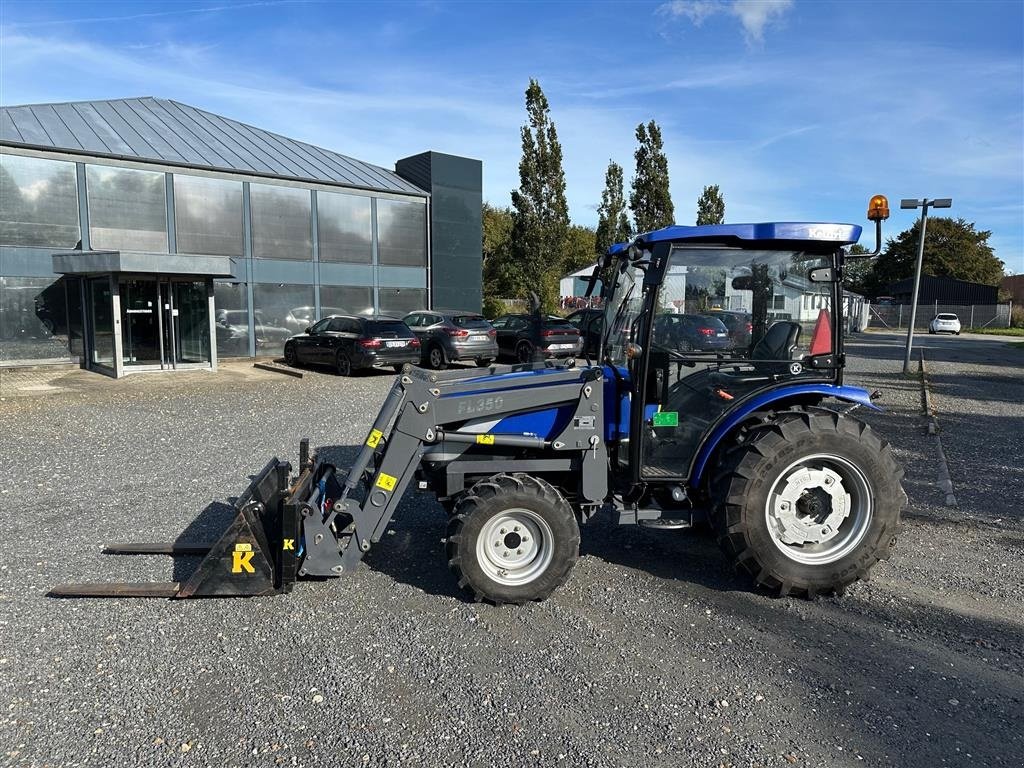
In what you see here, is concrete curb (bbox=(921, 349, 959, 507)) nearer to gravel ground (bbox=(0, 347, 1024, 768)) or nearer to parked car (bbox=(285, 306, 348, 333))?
gravel ground (bbox=(0, 347, 1024, 768))

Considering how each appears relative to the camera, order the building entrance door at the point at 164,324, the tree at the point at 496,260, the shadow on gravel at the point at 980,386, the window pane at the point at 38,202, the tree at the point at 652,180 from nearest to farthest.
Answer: the shadow on gravel at the point at 980,386, the window pane at the point at 38,202, the building entrance door at the point at 164,324, the tree at the point at 652,180, the tree at the point at 496,260

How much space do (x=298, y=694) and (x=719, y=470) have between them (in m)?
2.69

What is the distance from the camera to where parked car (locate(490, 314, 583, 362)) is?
17609mm

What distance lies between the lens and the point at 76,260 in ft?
53.4

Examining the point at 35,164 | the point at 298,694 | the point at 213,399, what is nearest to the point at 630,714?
the point at 298,694

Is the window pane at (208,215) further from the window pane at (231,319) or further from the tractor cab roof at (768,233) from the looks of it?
the tractor cab roof at (768,233)

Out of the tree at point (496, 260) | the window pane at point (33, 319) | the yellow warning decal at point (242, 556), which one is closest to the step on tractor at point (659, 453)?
the yellow warning decal at point (242, 556)

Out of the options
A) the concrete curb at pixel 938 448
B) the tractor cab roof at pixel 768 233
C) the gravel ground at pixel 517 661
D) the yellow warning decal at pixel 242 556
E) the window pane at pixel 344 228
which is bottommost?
the gravel ground at pixel 517 661

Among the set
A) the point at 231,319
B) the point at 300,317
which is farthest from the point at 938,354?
the point at 231,319

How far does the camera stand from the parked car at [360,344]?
626 inches

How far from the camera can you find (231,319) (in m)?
19.7

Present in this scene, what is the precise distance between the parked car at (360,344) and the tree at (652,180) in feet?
56.6

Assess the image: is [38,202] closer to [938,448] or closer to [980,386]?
[938,448]

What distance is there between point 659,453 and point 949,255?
69510mm
